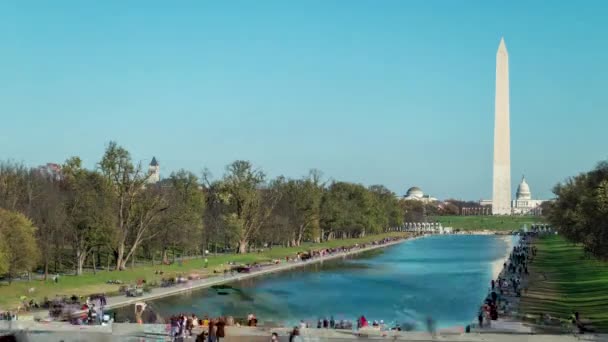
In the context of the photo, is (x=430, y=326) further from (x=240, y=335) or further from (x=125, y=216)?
(x=125, y=216)

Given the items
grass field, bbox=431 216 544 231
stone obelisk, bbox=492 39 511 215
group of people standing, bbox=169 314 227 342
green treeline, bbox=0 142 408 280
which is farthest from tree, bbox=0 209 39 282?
grass field, bbox=431 216 544 231

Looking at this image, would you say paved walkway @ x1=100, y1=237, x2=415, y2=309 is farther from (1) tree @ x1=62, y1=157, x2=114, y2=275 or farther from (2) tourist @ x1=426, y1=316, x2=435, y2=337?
(2) tourist @ x1=426, y1=316, x2=435, y2=337

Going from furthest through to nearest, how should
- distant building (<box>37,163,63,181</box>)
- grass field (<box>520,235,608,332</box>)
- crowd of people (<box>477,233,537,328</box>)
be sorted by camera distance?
distant building (<box>37,163,63,181</box>) → grass field (<box>520,235,608,332</box>) → crowd of people (<box>477,233,537,328</box>)

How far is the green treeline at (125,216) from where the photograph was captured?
50906 mm

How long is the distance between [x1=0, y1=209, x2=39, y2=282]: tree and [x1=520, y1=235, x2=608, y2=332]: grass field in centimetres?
2583

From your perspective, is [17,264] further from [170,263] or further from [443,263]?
[443,263]

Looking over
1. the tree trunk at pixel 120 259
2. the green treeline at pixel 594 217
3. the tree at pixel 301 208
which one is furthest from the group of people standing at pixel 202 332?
the tree at pixel 301 208

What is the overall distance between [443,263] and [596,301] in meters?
35.6

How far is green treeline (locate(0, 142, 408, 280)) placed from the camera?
5091 centimetres

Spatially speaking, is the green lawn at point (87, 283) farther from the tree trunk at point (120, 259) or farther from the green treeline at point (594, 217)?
the green treeline at point (594, 217)

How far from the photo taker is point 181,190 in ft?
255

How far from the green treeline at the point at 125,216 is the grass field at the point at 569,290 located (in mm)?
26665

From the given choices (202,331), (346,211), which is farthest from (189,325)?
(346,211)

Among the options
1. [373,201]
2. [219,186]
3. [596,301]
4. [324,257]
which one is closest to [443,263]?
[324,257]
